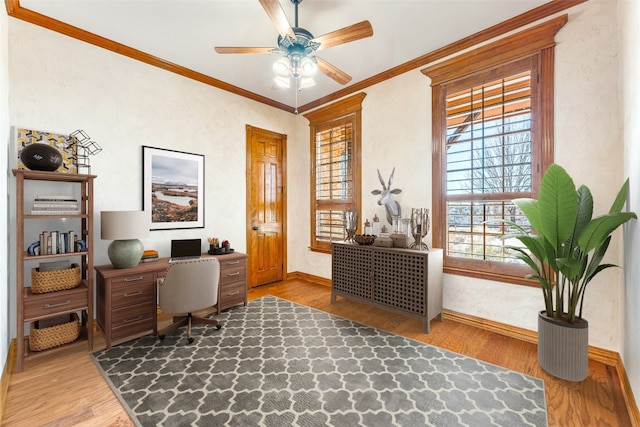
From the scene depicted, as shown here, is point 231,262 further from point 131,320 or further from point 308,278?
point 308,278

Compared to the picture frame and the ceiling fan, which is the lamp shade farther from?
the ceiling fan

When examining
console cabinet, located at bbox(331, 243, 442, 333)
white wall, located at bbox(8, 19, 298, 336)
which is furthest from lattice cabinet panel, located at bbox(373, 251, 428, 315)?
white wall, located at bbox(8, 19, 298, 336)

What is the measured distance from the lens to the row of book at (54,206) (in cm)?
246

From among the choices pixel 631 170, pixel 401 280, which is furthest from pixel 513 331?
pixel 631 170

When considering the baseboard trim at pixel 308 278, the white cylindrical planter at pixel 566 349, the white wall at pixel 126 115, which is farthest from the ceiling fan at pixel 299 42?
the baseboard trim at pixel 308 278

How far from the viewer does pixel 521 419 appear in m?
1.77

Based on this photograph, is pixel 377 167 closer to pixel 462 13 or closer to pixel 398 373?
pixel 462 13

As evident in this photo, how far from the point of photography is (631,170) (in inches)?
78.5

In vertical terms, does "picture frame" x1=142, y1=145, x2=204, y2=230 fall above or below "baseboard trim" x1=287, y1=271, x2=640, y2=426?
above

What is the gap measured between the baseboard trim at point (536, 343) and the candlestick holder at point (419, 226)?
35.3 inches

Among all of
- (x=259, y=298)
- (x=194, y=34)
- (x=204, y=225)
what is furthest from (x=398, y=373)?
(x=194, y=34)

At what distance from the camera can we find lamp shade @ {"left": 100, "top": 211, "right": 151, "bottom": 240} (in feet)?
9.09

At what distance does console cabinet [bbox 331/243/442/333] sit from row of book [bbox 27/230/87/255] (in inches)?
114

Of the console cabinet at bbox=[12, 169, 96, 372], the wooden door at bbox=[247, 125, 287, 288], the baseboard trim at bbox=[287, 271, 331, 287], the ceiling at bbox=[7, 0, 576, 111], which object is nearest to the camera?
the console cabinet at bbox=[12, 169, 96, 372]
